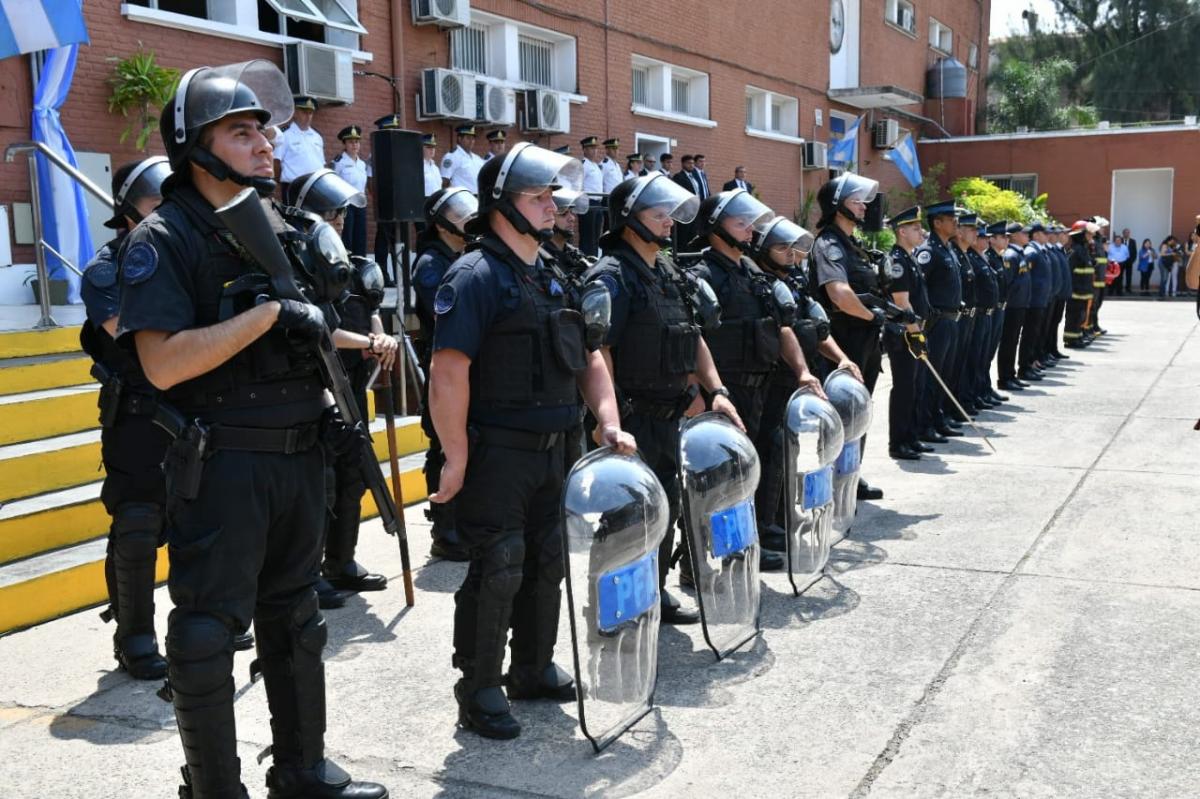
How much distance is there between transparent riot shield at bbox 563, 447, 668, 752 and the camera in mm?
3529

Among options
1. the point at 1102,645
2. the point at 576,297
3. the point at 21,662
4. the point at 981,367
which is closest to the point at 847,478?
the point at 1102,645

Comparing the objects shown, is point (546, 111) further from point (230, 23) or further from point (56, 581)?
point (56, 581)

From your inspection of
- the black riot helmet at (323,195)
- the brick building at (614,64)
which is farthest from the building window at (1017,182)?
the black riot helmet at (323,195)

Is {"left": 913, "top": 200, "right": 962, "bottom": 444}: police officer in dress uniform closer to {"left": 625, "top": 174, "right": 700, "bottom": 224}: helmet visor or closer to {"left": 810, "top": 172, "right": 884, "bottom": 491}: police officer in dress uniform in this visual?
{"left": 810, "top": 172, "right": 884, "bottom": 491}: police officer in dress uniform

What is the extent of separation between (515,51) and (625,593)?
553 inches

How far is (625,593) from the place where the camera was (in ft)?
11.8

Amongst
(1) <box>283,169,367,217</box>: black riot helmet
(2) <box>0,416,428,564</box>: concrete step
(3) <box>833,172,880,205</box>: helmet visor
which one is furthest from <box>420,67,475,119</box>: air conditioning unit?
(1) <box>283,169,367,217</box>: black riot helmet

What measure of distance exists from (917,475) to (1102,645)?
3.87 metres

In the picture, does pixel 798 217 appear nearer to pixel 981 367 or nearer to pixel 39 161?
pixel 981 367

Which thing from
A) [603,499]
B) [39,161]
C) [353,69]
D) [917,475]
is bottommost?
[917,475]

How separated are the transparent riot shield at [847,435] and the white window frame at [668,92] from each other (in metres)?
14.0

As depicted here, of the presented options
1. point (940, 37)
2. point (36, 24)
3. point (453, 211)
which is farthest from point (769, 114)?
point (453, 211)

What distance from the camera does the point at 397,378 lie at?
885 centimetres

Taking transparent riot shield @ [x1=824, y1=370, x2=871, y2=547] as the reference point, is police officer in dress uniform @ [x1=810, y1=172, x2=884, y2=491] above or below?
above
